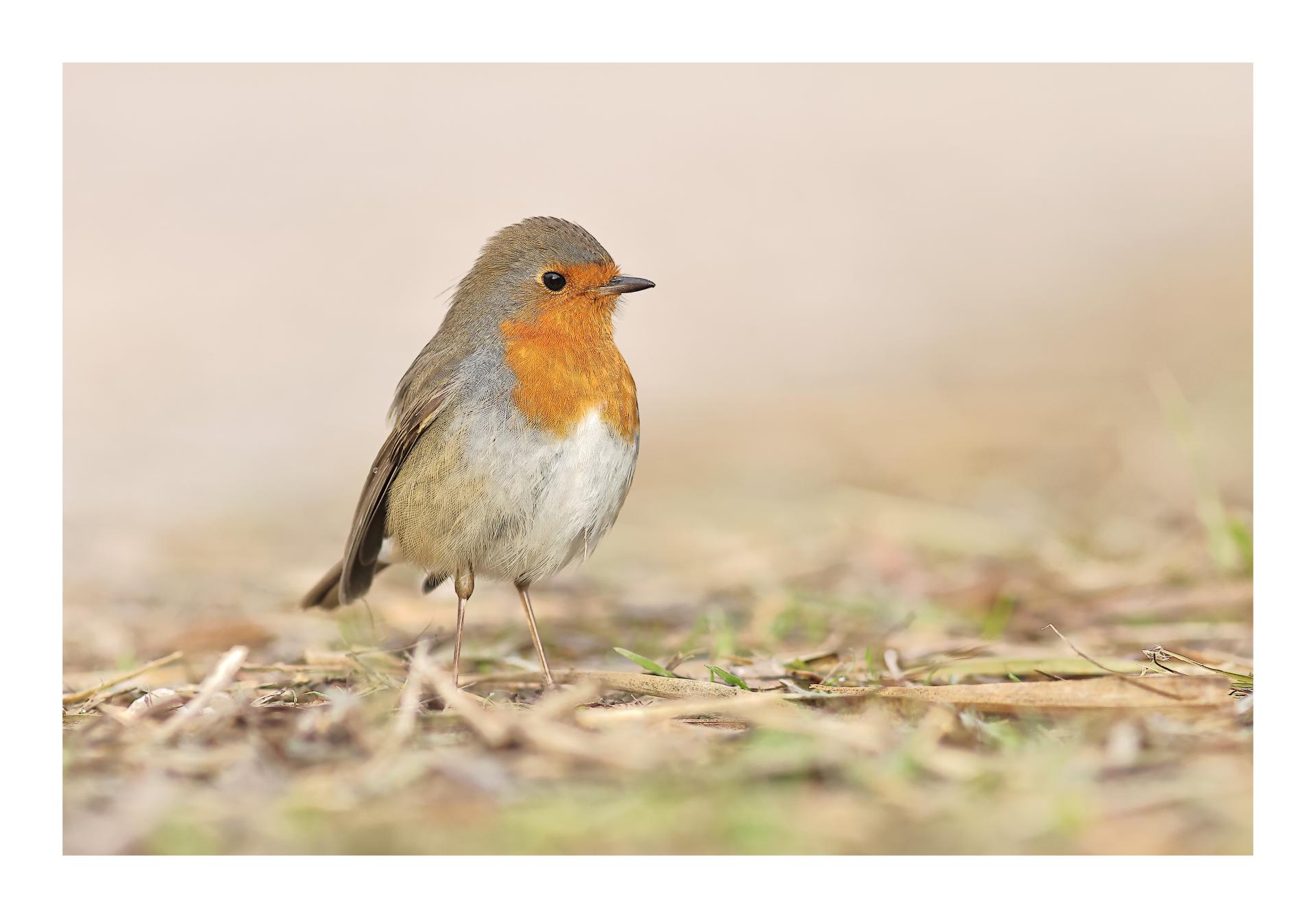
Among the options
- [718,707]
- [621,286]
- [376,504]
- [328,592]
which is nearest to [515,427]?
[621,286]

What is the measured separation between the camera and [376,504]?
4.66 m

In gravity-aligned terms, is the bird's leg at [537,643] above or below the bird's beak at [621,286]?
below

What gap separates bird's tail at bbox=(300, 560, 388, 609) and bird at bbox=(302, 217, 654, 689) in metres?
0.20

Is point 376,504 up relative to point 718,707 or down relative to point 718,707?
up

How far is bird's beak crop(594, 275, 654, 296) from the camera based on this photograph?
4438 mm

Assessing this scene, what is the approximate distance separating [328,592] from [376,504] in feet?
1.88

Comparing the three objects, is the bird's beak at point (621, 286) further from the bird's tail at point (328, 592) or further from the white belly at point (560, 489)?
the bird's tail at point (328, 592)

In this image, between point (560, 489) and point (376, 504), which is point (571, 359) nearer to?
point (560, 489)

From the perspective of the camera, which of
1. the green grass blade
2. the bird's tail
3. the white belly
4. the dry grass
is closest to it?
the dry grass

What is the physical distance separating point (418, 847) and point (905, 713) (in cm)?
134

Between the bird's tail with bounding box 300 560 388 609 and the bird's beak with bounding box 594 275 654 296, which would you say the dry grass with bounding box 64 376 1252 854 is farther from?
the bird's beak with bounding box 594 275 654 296

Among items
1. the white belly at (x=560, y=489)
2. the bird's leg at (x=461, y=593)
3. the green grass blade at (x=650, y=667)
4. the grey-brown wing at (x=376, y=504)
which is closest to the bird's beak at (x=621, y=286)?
the white belly at (x=560, y=489)

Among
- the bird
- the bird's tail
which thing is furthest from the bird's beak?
the bird's tail

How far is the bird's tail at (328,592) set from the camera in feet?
16.3
